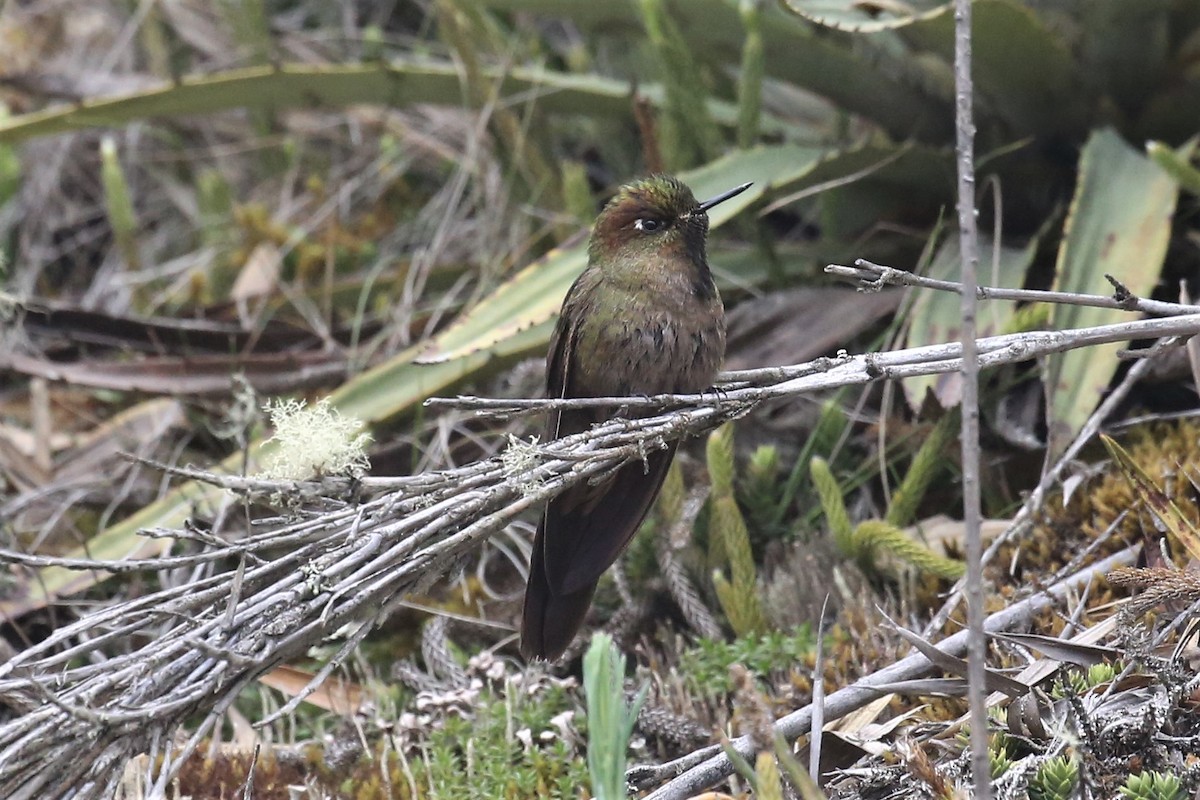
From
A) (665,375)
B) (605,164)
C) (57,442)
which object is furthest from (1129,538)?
(57,442)

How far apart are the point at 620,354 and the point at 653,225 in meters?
0.43

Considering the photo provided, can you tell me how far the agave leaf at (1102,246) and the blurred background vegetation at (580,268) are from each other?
0.4 inches

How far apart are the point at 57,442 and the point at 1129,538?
3758mm

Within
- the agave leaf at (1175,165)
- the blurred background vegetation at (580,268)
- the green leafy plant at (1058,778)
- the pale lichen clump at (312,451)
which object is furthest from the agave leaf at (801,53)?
the green leafy plant at (1058,778)

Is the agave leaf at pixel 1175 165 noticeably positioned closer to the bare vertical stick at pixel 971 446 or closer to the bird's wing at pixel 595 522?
the bird's wing at pixel 595 522

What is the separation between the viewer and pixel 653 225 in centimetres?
345

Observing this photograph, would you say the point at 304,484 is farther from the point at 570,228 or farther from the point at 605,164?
the point at 605,164

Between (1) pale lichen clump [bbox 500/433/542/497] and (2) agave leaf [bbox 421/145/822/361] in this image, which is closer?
(1) pale lichen clump [bbox 500/433/542/497]

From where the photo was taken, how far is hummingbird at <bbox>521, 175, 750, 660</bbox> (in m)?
2.99

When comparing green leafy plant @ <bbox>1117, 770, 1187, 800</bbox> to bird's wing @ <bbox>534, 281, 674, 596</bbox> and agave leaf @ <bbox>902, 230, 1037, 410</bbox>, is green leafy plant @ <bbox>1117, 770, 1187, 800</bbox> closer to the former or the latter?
bird's wing @ <bbox>534, 281, 674, 596</bbox>

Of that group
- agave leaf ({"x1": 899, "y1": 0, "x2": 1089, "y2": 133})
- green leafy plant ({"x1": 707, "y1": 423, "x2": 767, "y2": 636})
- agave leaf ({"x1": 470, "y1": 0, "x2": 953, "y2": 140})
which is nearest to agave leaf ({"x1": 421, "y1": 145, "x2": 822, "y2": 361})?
agave leaf ({"x1": 470, "y1": 0, "x2": 953, "y2": 140})

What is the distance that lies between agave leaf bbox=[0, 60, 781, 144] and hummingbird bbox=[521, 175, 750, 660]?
1251mm

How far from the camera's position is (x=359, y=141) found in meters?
6.07

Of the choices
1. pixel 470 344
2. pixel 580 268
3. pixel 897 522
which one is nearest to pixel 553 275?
pixel 580 268
